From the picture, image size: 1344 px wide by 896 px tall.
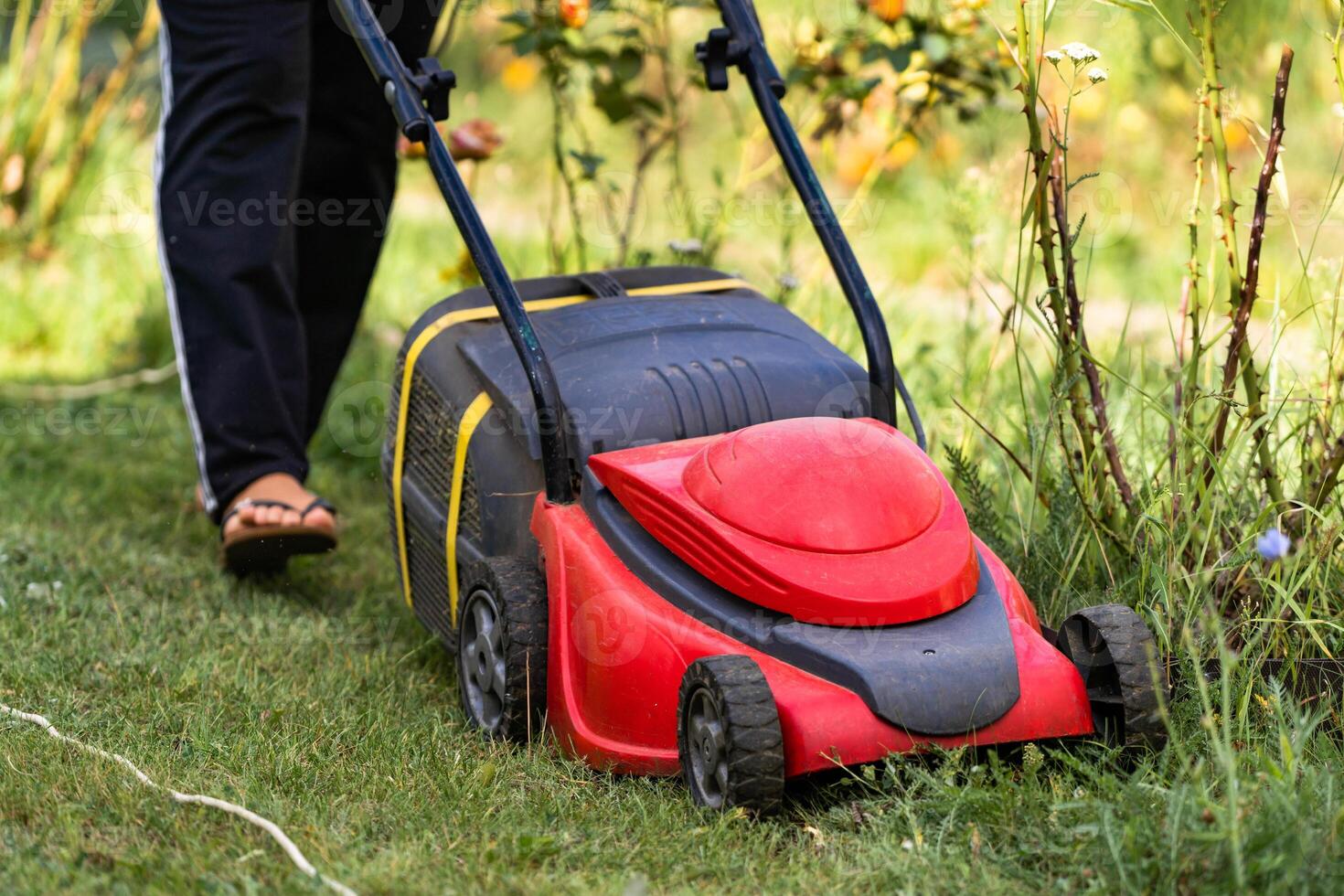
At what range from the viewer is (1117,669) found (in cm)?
151

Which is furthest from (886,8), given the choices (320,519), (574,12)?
(320,519)

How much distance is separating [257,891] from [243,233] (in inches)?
44.8

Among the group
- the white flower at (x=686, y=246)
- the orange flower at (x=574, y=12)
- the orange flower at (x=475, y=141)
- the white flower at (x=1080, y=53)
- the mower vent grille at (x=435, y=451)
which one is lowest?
the mower vent grille at (x=435, y=451)

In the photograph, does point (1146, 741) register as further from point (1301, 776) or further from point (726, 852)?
point (726, 852)

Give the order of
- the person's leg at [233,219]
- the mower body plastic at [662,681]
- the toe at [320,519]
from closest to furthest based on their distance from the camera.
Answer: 1. the mower body plastic at [662,681]
2. the person's leg at [233,219]
3. the toe at [320,519]

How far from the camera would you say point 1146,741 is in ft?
4.92

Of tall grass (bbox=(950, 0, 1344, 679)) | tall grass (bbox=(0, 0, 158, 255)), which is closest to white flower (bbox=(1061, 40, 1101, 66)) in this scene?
tall grass (bbox=(950, 0, 1344, 679))

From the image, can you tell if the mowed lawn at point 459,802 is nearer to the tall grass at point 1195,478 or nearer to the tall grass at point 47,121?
the tall grass at point 1195,478

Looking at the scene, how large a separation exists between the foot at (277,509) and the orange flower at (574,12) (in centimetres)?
89

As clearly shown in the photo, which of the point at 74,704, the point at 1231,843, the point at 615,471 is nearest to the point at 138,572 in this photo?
the point at 74,704

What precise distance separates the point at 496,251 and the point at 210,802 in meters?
0.76

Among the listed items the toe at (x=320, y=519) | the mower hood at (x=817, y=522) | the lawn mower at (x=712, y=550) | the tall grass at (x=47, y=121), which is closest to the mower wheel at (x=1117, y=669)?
the lawn mower at (x=712, y=550)

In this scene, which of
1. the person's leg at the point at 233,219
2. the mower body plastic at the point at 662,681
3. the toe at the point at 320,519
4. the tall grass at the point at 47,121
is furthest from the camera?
the tall grass at the point at 47,121

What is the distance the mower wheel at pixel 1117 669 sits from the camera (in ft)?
4.91
